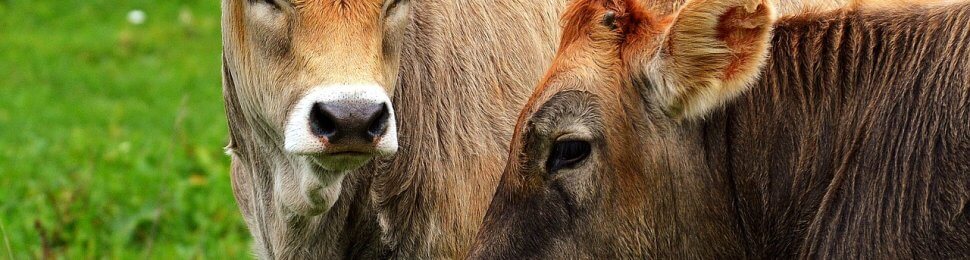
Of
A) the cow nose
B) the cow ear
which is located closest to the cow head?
the cow nose

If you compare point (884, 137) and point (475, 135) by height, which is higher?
point (884, 137)

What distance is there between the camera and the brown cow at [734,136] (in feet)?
12.6

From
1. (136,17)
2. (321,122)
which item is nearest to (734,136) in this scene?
(321,122)

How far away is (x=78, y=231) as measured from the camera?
7.71m

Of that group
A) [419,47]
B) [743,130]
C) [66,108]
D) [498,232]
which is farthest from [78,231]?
[66,108]

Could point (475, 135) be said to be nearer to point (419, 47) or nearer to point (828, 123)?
point (419, 47)

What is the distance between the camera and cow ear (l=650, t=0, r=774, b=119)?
382 centimetres

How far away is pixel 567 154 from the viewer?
4.09 metres

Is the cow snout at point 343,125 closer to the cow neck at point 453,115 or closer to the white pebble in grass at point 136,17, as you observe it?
the cow neck at point 453,115

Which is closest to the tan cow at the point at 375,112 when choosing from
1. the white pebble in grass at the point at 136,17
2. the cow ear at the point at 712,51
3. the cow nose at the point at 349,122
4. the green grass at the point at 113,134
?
the cow nose at the point at 349,122

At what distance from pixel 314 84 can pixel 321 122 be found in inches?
6.3

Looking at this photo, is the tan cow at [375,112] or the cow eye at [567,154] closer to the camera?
the cow eye at [567,154]

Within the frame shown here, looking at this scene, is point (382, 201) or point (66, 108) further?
point (66, 108)

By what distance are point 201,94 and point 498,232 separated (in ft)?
32.6
